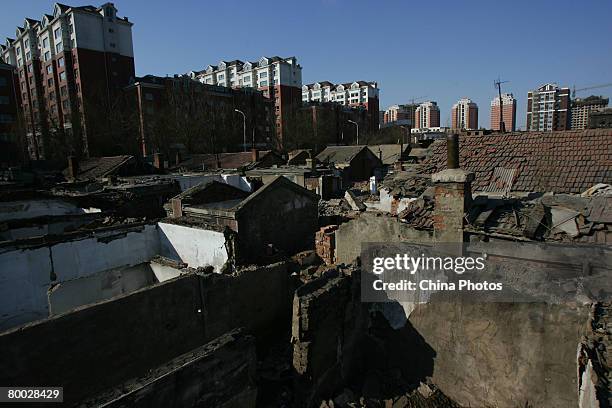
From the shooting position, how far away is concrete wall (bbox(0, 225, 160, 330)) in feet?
34.8

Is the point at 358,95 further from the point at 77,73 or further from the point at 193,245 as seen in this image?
the point at 193,245

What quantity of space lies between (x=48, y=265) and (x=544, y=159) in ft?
53.7

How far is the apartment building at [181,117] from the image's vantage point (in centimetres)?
4881

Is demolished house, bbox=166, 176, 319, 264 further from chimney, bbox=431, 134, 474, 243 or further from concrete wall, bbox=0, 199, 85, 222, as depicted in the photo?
chimney, bbox=431, 134, 474, 243

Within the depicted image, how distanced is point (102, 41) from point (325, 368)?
2353 inches

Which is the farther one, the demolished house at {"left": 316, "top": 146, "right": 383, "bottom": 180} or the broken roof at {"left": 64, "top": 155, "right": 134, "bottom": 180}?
the demolished house at {"left": 316, "top": 146, "right": 383, "bottom": 180}

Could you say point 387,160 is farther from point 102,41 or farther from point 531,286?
point 102,41

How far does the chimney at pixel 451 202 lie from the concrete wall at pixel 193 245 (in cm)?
702

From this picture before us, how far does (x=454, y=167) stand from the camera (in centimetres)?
878

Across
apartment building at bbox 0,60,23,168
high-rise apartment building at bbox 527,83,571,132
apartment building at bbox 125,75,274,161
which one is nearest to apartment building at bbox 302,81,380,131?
high-rise apartment building at bbox 527,83,571,132

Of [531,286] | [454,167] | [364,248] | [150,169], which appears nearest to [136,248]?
[364,248]

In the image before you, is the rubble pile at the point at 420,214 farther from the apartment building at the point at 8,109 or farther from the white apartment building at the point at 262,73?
the white apartment building at the point at 262,73

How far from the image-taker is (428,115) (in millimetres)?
122875

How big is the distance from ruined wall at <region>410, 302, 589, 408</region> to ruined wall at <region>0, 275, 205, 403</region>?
5.43m
